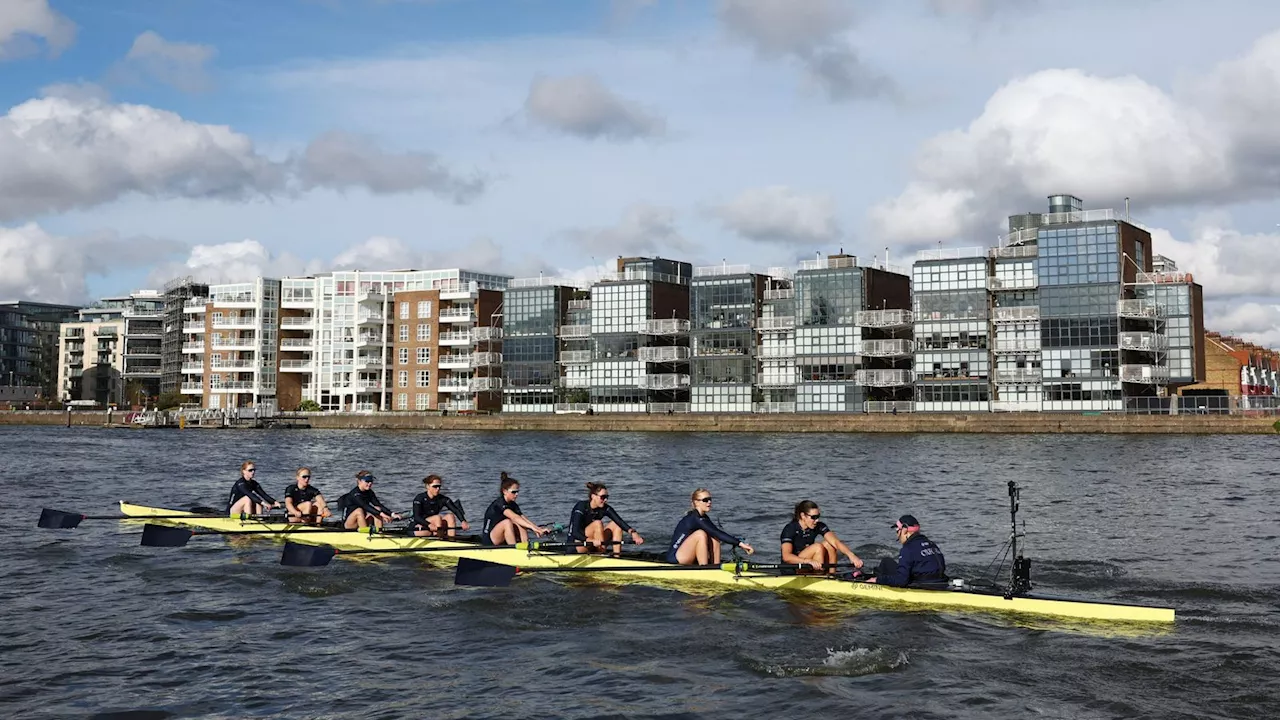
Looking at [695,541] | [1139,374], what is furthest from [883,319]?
[695,541]

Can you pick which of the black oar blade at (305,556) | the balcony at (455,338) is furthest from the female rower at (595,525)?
the balcony at (455,338)

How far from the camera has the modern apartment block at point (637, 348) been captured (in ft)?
396

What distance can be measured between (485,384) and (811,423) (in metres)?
43.0

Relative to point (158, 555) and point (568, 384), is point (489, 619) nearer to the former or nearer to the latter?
point (158, 555)

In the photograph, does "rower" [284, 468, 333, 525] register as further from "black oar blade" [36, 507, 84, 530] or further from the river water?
"black oar blade" [36, 507, 84, 530]

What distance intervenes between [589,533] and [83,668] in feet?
34.4

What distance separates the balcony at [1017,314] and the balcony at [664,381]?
108 ft

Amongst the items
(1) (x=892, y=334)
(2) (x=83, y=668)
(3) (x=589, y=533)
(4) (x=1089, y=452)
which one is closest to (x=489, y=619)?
(3) (x=589, y=533)

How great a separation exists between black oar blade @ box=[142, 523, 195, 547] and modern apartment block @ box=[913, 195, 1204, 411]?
86783 mm

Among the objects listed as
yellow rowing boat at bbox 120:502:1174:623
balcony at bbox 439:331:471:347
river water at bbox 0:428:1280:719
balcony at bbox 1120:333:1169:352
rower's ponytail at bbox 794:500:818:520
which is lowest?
river water at bbox 0:428:1280:719

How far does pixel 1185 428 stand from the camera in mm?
90875

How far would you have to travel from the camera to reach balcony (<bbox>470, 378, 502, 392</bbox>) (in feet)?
430

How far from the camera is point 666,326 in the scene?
120875mm

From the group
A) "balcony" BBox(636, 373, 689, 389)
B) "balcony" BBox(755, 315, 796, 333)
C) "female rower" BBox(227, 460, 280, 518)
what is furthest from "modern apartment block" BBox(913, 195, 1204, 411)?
"female rower" BBox(227, 460, 280, 518)
